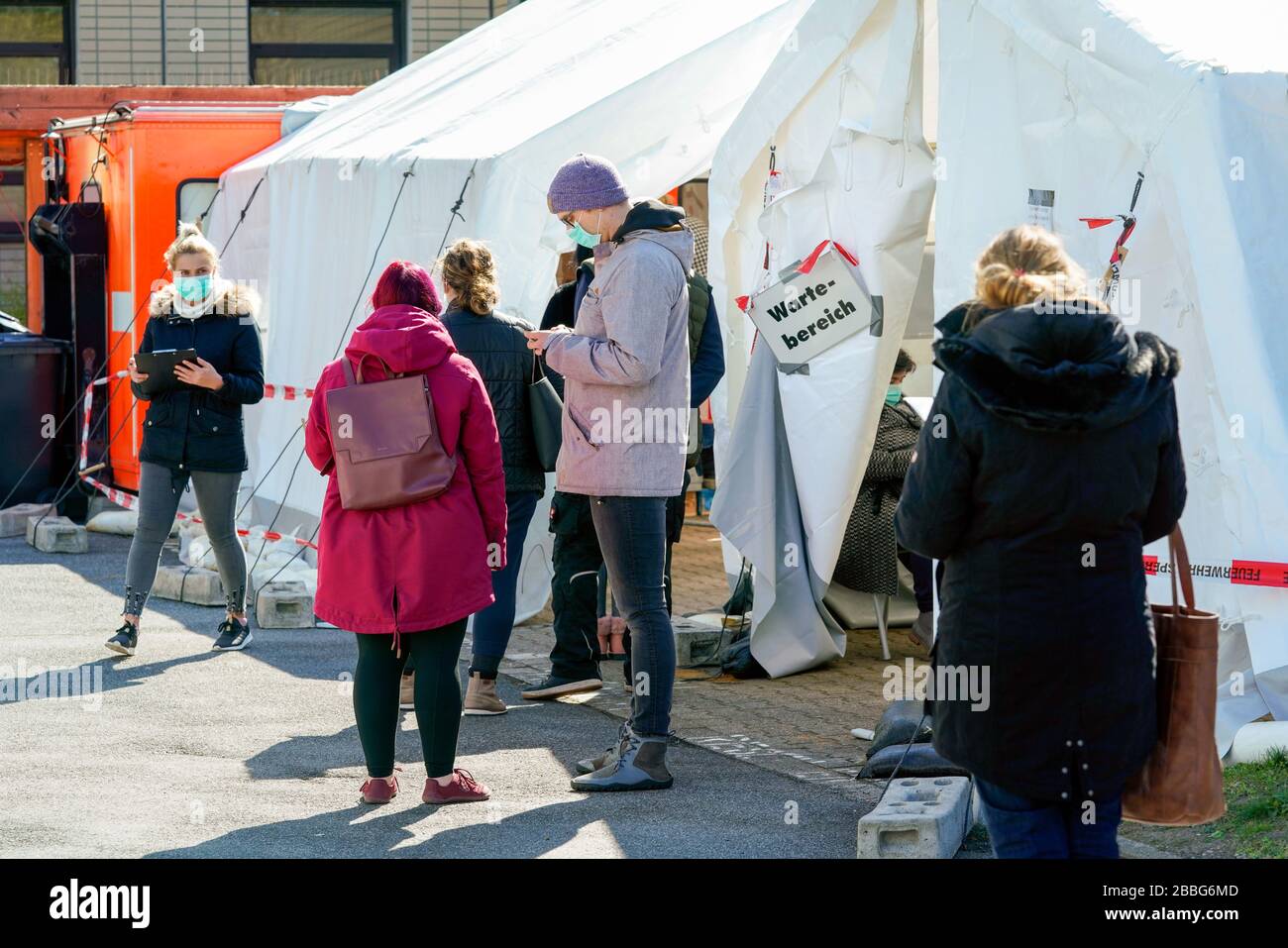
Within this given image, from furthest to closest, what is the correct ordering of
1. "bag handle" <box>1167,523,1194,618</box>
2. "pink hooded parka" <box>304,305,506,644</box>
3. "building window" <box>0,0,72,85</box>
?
"building window" <box>0,0,72,85</box>
"pink hooded parka" <box>304,305,506,644</box>
"bag handle" <box>1167,523,1194,618</box>

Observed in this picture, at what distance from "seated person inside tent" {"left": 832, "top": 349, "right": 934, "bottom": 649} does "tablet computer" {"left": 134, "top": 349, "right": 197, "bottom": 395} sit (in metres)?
2.98

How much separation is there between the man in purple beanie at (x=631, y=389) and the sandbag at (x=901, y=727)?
830 mm

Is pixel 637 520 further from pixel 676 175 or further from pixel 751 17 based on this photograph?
pixel 751 17

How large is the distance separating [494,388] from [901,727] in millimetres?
2027

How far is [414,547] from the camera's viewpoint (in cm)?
573

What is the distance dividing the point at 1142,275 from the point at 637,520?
214 centimetres

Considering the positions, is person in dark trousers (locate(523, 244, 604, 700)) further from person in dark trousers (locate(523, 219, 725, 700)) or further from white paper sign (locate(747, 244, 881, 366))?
white paper sign (locate(747, 244, 881, 366))

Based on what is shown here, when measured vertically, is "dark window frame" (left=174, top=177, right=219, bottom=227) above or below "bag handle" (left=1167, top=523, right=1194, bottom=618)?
above

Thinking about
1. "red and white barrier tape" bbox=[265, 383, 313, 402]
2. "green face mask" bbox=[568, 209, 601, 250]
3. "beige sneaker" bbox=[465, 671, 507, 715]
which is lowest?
"beige sneaker" bbox=[465, 671, 507, 715]

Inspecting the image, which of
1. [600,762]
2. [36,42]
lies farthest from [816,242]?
[36,42]

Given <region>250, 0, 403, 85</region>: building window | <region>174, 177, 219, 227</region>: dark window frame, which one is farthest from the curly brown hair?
<region>250, 0, 403, 85</region>: building window

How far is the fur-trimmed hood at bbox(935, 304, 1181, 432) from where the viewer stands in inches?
151

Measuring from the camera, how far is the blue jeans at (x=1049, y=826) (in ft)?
13.0

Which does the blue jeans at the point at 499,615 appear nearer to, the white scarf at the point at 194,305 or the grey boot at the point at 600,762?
the grey boot at the point at 600,762
